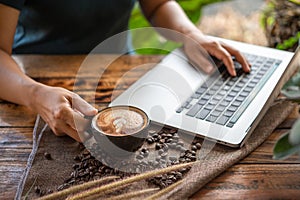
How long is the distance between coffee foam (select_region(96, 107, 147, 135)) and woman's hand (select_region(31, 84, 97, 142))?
0.08ft

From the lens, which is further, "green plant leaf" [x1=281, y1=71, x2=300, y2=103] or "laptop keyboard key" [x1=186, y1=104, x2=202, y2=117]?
"laptop keyboard key" [x1=186, y1=104, x2=202, y2=117]

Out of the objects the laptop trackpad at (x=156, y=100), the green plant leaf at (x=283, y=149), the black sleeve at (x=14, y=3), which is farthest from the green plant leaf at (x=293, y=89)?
the black sleeve at (x=14, y=3)

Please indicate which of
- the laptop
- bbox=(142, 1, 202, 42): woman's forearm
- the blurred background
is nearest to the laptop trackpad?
the laptop

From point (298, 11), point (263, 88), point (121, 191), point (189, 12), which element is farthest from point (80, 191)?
point (189, 12)

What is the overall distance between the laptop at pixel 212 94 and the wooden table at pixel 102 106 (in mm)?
53

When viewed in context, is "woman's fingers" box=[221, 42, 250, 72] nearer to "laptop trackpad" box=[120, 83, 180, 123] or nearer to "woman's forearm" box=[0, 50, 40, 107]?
"laptop trackpad" box=[120, 83, 180, 123]

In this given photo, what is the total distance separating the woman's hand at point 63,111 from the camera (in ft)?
2.84

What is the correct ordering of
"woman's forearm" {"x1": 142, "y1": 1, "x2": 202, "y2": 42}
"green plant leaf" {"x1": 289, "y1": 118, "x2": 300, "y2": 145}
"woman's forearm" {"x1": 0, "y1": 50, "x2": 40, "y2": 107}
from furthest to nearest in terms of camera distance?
"woman's forearm" {"x1": 142, "y1": 1, "x2": 202, "y2": 42} < "woman's forearm" {"x1": 0, "y1": 50, "x2": 40, "y2": 107} < "green plant leaf" {"x1": 289, "y1": 118, "x2": 300, "y2": 145}

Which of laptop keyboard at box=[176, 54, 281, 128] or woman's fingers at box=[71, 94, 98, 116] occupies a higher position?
woman's fingers at box=[71, 94, 98, 116]

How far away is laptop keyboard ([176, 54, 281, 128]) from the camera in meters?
0.92

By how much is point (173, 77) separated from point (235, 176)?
319mm

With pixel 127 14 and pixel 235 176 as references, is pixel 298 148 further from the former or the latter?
pixel 127 14

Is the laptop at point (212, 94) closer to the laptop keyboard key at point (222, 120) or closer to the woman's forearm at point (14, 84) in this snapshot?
the laptop keyboard key at point (222, 120)

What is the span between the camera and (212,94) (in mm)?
999
